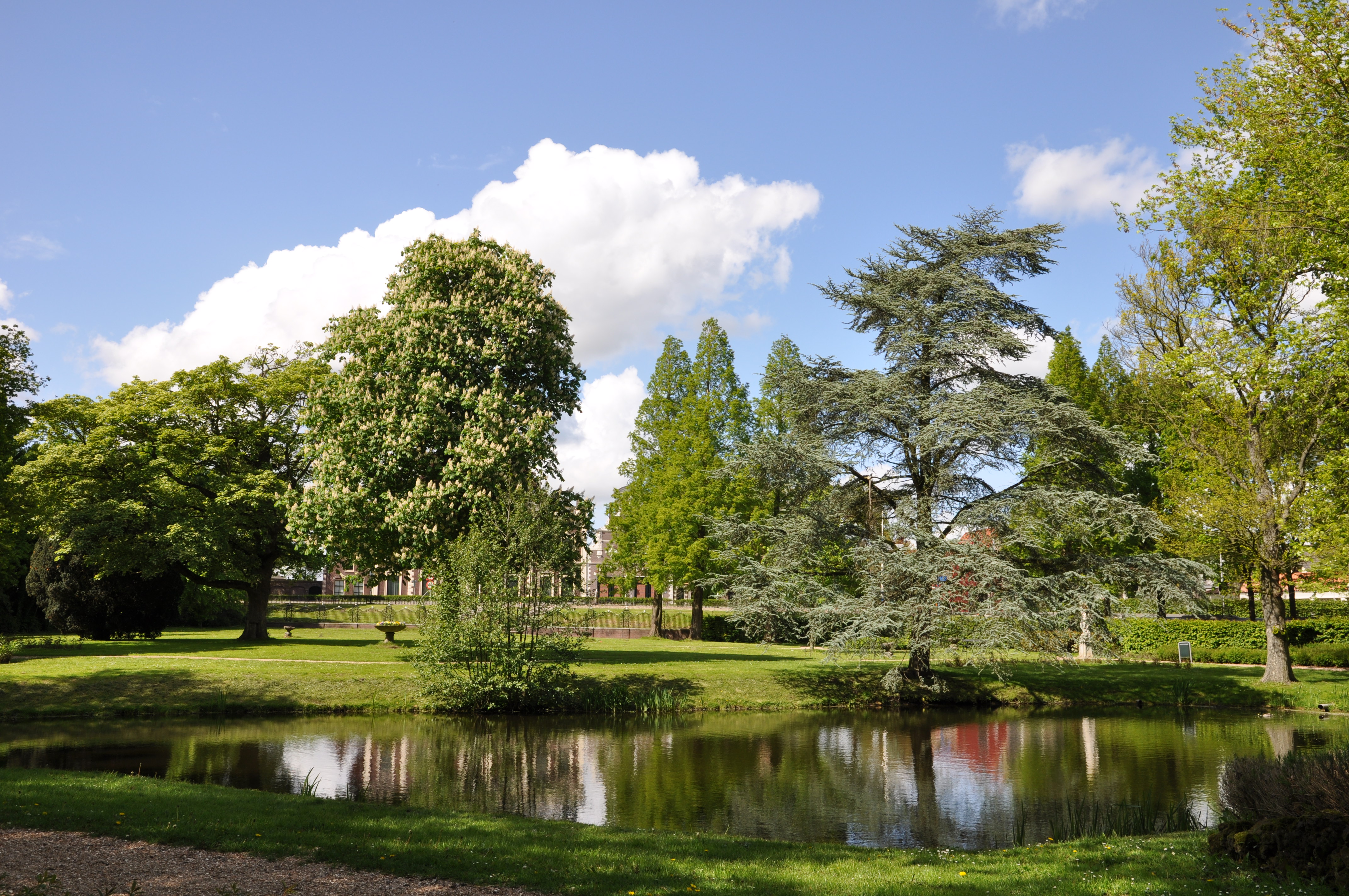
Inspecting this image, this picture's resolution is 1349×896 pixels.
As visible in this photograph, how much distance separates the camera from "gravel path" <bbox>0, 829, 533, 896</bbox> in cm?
712

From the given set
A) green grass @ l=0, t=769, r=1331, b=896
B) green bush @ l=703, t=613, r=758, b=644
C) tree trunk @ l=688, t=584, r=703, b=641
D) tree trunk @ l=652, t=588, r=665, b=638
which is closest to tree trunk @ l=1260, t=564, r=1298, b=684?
green grass @ l=0, t=769, r=1331, b=896

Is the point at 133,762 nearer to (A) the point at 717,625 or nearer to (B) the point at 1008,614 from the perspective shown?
(B) the point at 1008,614

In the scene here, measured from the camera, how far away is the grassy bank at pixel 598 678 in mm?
20938

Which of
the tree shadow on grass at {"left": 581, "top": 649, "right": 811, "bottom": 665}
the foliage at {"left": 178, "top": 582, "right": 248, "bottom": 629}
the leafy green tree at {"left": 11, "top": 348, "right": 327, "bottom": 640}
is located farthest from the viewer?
the foliage at {"left": 178, "top": 582, "right": 248, "bottom": 629}

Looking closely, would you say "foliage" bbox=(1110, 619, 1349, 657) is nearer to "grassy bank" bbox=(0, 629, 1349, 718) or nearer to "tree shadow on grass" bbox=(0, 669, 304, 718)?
"grassy bank" bbox=(0, 629, 1349, 718)

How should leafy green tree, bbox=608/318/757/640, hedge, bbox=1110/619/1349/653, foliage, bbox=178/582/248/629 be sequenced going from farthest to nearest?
1. foliage, bbox=178/582/248/629
2. leafy green tree, bbox=608/318/757/640
3. hedge, bbox=1110/619/1349/653

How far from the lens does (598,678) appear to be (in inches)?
950

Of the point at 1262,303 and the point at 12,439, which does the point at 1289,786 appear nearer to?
the point at 1262,303

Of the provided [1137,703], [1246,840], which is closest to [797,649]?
[1137,703]

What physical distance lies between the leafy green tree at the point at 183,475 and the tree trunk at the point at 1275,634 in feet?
103

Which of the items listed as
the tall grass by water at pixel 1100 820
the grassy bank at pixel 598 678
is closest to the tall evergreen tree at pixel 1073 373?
the grassy bank at pixel 598 678

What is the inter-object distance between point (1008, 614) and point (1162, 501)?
63.8ft

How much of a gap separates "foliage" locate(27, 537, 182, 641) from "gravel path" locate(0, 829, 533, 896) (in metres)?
29.2

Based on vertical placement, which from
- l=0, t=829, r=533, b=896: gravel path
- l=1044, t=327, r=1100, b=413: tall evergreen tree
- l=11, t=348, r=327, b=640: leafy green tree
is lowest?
l=0, t=829, r=533, b=896: gravel path
